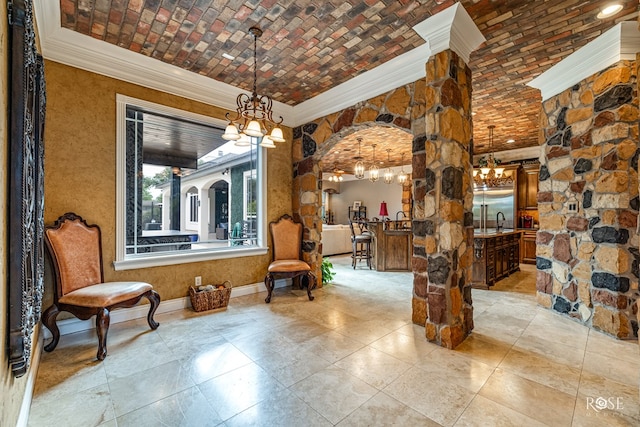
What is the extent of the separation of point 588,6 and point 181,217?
536cm

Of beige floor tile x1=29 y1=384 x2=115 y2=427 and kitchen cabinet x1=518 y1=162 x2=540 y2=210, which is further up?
kitchen cabinet x1=518 y1=162 x2=540 y2=210

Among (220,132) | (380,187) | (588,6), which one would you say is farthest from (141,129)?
(380,187)

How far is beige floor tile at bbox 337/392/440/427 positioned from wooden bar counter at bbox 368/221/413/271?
4318 millimetres

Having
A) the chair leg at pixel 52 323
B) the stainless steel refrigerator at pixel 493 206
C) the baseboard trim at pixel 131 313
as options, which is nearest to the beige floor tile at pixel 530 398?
the baseboard trim at pixel 131 313

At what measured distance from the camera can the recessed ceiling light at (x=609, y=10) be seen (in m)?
2.34

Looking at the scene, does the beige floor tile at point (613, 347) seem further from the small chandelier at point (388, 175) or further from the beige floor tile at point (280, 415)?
the small chandelier at point (388, 175)

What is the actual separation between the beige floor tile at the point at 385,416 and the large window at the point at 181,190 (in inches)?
108

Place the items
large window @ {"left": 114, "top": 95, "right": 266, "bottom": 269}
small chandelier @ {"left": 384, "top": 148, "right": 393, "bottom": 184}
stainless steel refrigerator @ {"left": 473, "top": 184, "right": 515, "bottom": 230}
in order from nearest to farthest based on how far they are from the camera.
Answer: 1. large window @ {"left": 114, "top": 95, "right": 266, "bottom": 269}
2. stainless steel refrigerator @ {"left": 473, "top": 184, "right": 515, "bottom": 230}
3. small chandelier @ {"left": 384, "top": 148, "right": 393, "bottom": 184}

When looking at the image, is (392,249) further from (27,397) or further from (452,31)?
(27,397)

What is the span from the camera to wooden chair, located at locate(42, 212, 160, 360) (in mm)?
2422

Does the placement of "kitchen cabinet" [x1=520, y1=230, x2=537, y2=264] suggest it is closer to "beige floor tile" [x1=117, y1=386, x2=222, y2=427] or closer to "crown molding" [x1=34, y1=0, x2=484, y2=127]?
"crown molding" [x1=34, y1=0, x2=484, y2=127]

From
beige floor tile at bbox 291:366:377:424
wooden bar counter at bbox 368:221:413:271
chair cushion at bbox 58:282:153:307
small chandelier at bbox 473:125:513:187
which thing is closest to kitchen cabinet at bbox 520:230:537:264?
small chandelier at bbox 473:125:513:187

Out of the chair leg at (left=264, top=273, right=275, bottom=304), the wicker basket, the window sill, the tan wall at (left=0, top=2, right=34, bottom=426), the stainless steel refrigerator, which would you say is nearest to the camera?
the tan wall at (left=0, top=2, right=34, bottom=426)

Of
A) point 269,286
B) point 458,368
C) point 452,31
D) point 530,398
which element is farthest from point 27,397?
point 452,31
